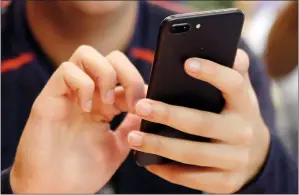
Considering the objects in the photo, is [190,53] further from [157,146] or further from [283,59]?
[283,59]

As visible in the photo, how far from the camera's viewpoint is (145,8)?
2.29 feet

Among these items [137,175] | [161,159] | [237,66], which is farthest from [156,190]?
[237,66]

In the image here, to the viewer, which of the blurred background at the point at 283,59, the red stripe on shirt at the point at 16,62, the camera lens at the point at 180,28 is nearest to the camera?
the camera lens at the point at 180,28

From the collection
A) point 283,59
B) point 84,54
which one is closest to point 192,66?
point 84,54

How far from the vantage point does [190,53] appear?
0.42 meters

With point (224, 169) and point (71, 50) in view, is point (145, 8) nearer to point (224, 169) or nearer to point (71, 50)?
point (71, 50)

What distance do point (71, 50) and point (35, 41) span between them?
5 cm

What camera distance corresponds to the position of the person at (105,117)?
0.44m

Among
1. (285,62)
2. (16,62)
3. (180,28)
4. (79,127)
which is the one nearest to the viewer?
(180,28)

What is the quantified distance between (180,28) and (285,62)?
1.75 feet

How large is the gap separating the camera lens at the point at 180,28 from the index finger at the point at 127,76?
8 cm

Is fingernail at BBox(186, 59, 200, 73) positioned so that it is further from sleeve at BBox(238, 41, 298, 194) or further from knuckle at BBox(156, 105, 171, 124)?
sleeve at BBox(238, 41, 298, 194)

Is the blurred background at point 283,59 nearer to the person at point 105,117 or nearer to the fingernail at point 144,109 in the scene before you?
the person at point 105,117

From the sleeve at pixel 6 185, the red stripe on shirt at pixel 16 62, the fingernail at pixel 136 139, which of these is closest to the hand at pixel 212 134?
the fingernail at pixel 136 139
